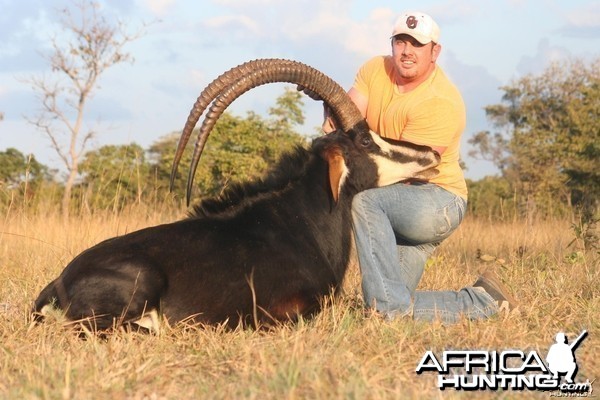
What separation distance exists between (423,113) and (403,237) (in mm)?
1031

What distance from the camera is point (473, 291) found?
6516mm

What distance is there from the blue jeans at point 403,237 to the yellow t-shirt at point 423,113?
0.26 m

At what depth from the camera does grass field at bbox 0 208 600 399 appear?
162 inches

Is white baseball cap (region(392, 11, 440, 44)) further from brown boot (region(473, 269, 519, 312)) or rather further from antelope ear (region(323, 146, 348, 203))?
brown boot (region(473, 269, 519, 312))

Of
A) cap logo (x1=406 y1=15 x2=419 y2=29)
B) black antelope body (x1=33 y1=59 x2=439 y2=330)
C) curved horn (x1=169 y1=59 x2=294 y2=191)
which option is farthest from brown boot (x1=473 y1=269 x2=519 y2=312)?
curved horn (x1=169 y1=59 x2=294 y2=191)

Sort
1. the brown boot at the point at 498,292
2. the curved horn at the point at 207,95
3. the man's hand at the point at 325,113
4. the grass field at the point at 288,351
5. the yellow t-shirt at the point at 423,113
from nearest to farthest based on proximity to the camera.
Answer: the grass field at the point at 288,351, the curved horn at the point at 207,95, the brown boot at the point at 498,292, the yellow t-shirt at the point at 423,113, the man's hand at the point at 325,113

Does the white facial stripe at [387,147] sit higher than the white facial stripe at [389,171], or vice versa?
the white facial stripe at [387,147]

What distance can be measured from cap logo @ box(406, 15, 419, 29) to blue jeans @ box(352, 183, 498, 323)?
1298 mm

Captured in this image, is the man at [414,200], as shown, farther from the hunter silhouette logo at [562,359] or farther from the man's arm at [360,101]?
the hunter silhouette logo at [562,359]

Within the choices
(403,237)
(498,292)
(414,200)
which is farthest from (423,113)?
(498,292)

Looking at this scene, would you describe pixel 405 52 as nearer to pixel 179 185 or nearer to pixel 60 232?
pixel 60 232

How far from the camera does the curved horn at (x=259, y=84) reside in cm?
619

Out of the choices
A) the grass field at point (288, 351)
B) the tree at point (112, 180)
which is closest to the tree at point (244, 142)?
the tree at point (112, 180)

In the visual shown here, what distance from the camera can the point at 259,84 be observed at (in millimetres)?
6477
